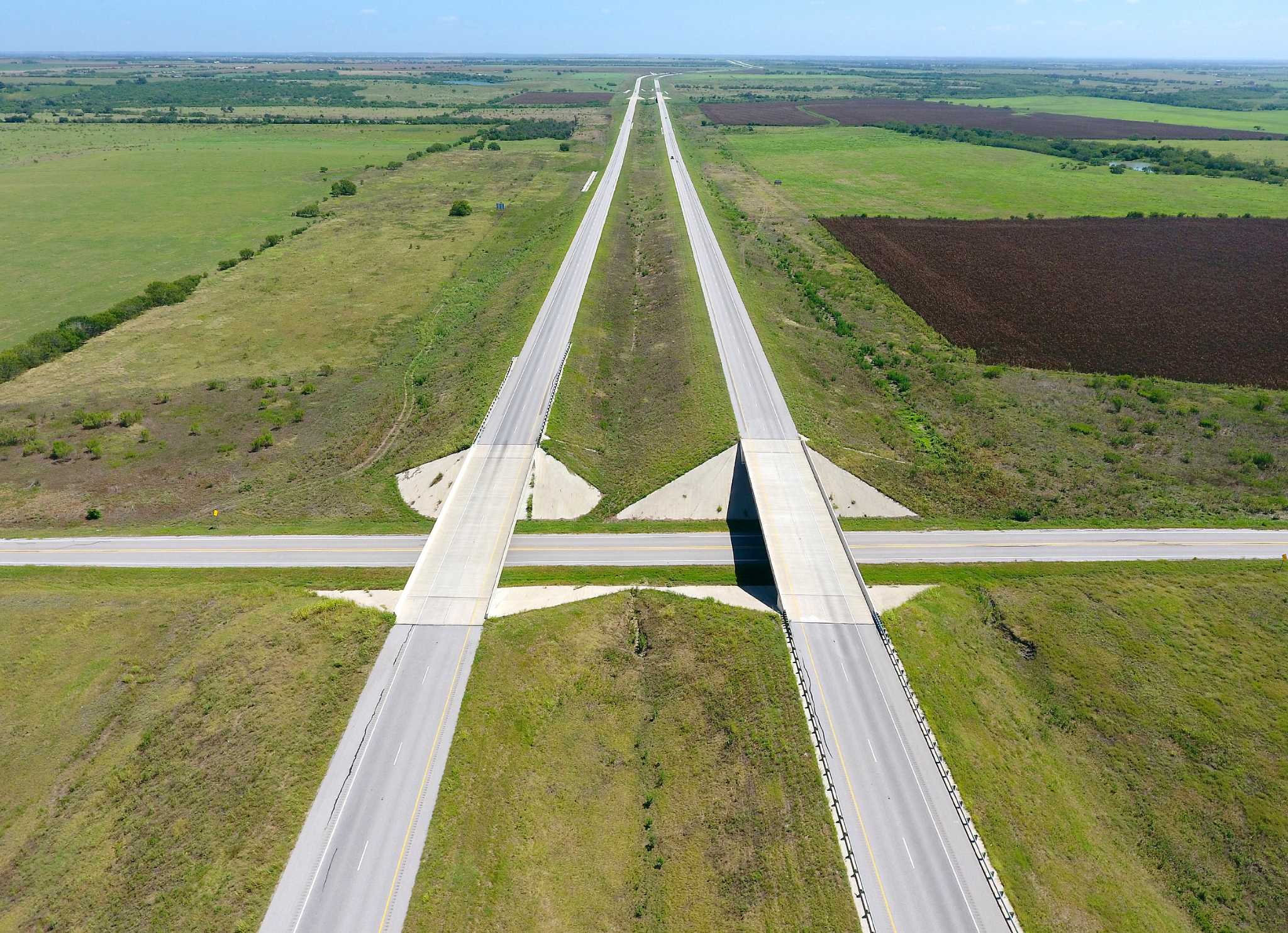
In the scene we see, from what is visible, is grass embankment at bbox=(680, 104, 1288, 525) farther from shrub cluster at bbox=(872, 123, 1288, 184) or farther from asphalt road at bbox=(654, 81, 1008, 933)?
shrub cluster at bbox=(872, 123, 1288, 184)

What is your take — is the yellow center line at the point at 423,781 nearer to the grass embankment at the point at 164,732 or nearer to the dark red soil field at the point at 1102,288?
the grass embankment at the point at 164,732

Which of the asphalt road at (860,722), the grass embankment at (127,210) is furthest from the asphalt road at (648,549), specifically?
the grass embankment at (127,210)

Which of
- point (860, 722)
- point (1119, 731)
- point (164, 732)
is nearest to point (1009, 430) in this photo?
point (1119, 731)

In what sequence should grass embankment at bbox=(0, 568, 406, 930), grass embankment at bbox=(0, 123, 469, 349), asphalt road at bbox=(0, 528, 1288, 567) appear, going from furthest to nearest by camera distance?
grass embankment at bbox=(0, 123, 469, 349), asphalt road at bbox=(0, 528, 1288, 567), grass embankment at bbox=(0, 568, 406, 930)

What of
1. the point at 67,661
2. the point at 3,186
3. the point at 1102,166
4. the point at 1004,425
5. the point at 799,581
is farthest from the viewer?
the point at 1102,166

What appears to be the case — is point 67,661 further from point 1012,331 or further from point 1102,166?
point 1102,166

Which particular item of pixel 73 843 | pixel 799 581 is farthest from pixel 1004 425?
pixel 73 843

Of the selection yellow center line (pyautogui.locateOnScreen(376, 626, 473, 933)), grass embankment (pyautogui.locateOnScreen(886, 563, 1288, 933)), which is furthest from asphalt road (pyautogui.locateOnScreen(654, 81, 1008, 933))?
yellow center line (pyautogui.locateOnScreen(376, 626, 473, 933))

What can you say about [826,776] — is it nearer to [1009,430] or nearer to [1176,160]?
[1009,430]
